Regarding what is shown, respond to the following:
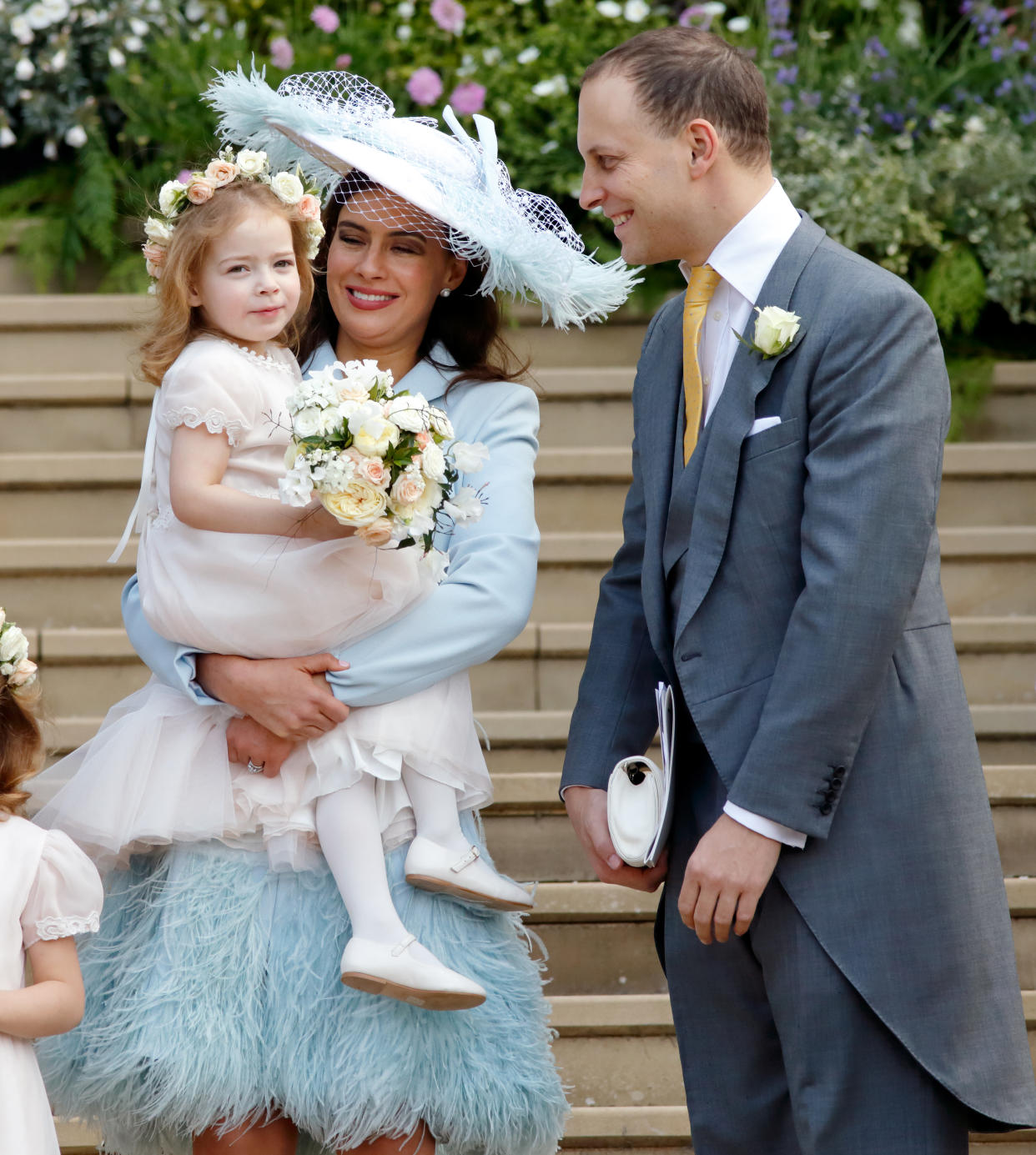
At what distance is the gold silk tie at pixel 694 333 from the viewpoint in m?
2.07

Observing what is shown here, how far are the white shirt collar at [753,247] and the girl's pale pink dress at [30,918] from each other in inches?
50.2

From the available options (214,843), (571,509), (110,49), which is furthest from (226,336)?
(110,49)

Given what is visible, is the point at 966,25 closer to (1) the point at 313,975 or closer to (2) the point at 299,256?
(2) the point at 299,256

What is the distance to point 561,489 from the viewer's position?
14.8ft

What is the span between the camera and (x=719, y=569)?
6.53ft

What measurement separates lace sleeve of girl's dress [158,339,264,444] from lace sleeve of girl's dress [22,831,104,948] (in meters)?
0.67

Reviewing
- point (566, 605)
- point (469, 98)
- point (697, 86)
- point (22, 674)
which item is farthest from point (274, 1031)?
point (469, 98)

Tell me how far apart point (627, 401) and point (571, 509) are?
0.47m

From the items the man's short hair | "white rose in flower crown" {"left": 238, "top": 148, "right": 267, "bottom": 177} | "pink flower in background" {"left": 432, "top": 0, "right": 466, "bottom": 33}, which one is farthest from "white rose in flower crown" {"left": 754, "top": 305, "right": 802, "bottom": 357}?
"pink flower in background" {"left": 432, "top": 0, "right": 466, "bottom": 33}

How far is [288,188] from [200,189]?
146mm

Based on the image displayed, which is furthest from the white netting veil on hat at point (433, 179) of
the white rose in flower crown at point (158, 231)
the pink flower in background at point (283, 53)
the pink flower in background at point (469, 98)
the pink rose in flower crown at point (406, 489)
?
the pink flower in background at point (283, 53)

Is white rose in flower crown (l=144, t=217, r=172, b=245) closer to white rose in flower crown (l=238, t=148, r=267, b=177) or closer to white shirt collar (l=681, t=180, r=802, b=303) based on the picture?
white rose in flower crown (l=238, t=148, r=267, b=177)

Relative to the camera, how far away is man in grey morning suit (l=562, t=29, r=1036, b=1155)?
1840 millimetres

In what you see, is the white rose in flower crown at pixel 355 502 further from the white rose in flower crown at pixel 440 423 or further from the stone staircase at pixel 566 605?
the stone staircase at pixel 566 605
